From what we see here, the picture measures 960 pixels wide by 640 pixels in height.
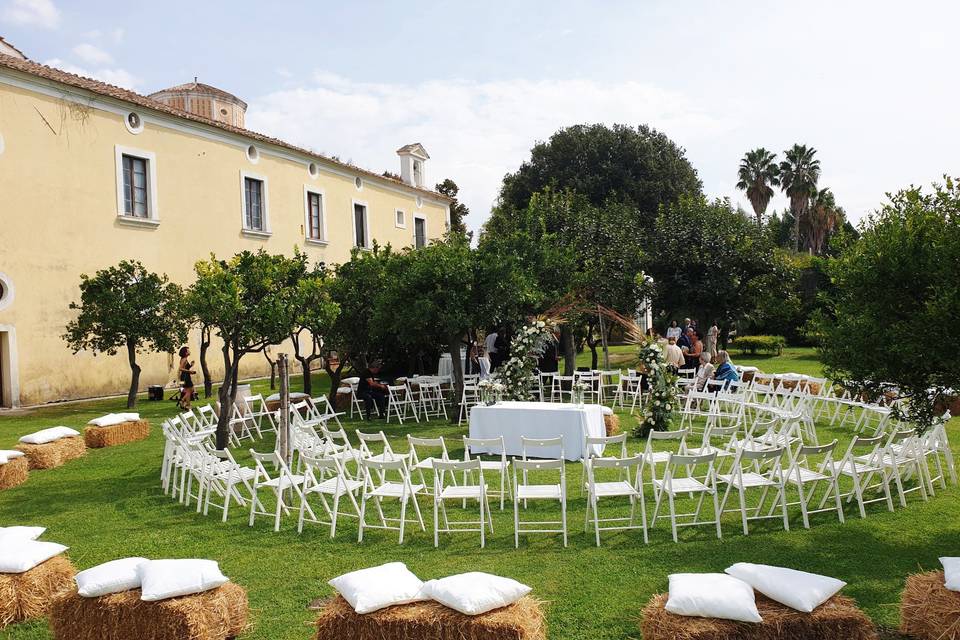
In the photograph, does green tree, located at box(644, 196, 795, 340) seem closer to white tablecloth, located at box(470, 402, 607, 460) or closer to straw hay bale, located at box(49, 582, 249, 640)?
white tablecloth, located at box(470, 402, 607, 460)

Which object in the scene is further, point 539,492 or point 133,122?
point 133,122

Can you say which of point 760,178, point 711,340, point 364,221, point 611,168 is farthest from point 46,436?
point 760,178

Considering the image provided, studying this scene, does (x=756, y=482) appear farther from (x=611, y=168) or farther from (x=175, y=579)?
(x=611, y=168)

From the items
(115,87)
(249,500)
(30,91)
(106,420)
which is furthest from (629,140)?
(249,500)

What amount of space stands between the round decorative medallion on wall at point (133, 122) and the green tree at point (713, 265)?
14854 millimetres

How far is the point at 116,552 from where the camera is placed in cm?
612

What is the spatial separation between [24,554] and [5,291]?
591 inches

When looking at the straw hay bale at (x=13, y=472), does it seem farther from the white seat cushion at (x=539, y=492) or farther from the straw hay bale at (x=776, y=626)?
the straw hay bale at (x=776, y=626)

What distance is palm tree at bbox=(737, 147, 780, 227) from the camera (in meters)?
46.0

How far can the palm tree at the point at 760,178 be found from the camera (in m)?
46.0

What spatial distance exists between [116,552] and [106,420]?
6.39 metres

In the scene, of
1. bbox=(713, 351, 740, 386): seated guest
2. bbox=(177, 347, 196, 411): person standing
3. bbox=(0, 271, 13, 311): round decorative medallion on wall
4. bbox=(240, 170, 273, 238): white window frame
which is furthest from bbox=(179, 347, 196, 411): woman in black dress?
bbox=(713, 351, 740, 386): seated guest

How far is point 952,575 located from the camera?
148 inches

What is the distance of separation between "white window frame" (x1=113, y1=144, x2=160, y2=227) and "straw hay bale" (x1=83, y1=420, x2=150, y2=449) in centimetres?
956
